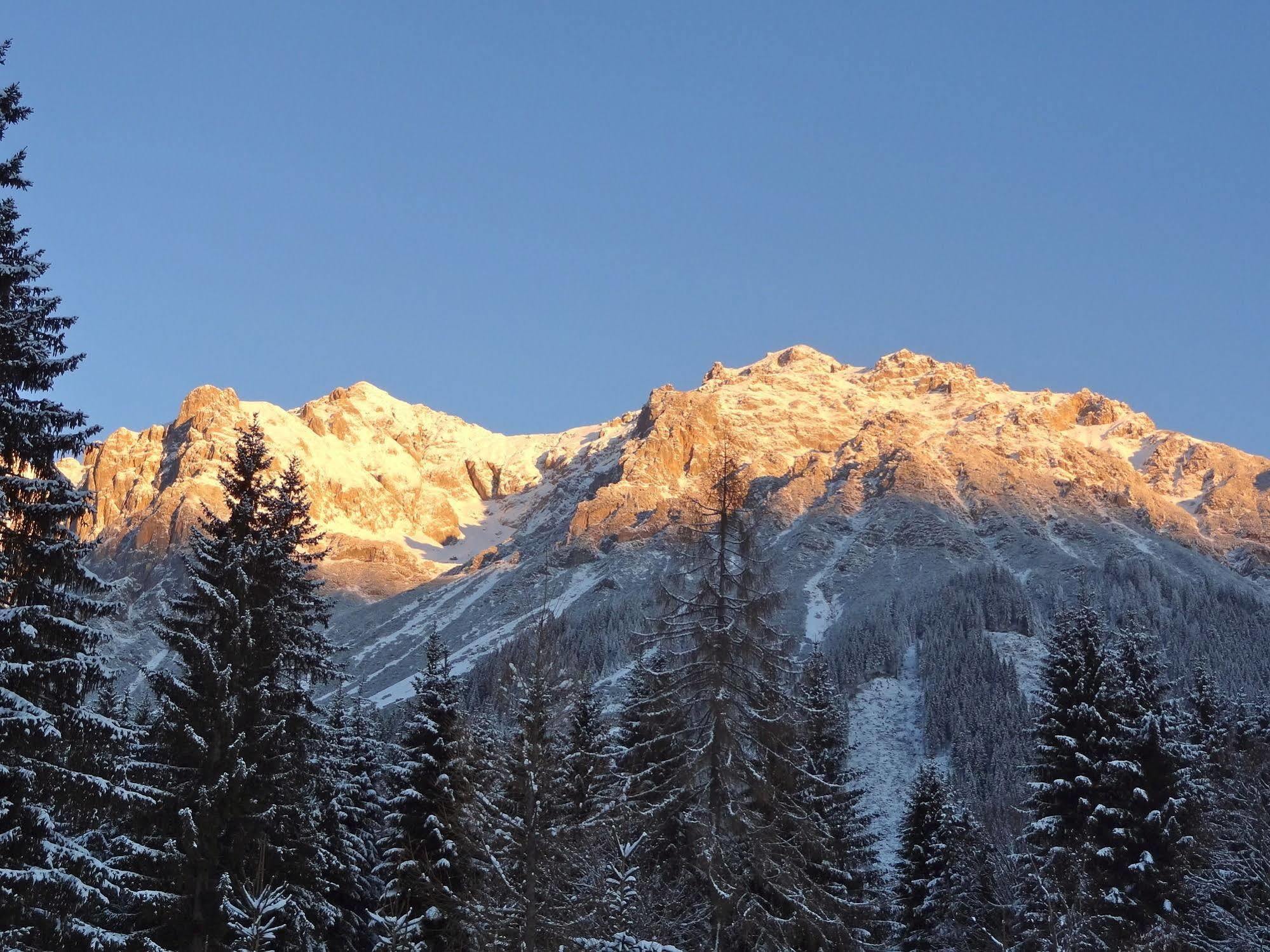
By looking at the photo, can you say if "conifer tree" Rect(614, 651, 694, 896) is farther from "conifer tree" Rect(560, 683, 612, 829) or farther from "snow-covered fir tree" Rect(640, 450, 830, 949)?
"conifer tree" Rect(560, 683, 612, 829)

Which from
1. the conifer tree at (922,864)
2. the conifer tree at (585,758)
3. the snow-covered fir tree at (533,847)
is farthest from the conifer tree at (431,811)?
the conifer tree at (922,864)

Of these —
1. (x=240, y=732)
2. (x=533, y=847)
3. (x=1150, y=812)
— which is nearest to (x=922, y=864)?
(x=1150, y=812)

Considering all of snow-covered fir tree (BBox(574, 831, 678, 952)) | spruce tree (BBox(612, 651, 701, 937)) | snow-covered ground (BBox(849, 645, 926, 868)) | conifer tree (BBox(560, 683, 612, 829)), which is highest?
snow-covered ground (BBox(849, 645, 926, 868))

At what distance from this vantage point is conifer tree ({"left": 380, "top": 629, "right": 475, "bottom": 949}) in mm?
26281

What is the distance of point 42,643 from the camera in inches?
598

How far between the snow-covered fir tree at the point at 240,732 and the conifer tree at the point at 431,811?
4.10 metres

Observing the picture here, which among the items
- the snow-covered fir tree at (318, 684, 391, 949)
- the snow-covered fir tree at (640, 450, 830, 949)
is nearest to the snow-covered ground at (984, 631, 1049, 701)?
the snow-covered fir tree at (318, 684, 391, 949)

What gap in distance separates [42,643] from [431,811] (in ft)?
48.0

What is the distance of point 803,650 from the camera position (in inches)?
6678

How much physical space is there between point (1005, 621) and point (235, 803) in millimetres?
170348

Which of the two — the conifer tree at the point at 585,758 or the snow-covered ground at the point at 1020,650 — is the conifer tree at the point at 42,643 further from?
the snow-covered ground at the point at 1020,650

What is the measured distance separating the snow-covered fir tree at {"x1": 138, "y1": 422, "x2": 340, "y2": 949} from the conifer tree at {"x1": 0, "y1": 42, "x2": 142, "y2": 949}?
3111mm

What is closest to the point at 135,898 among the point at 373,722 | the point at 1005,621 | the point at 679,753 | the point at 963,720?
the point at 679,753

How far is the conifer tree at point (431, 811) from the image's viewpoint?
86.2 feet
